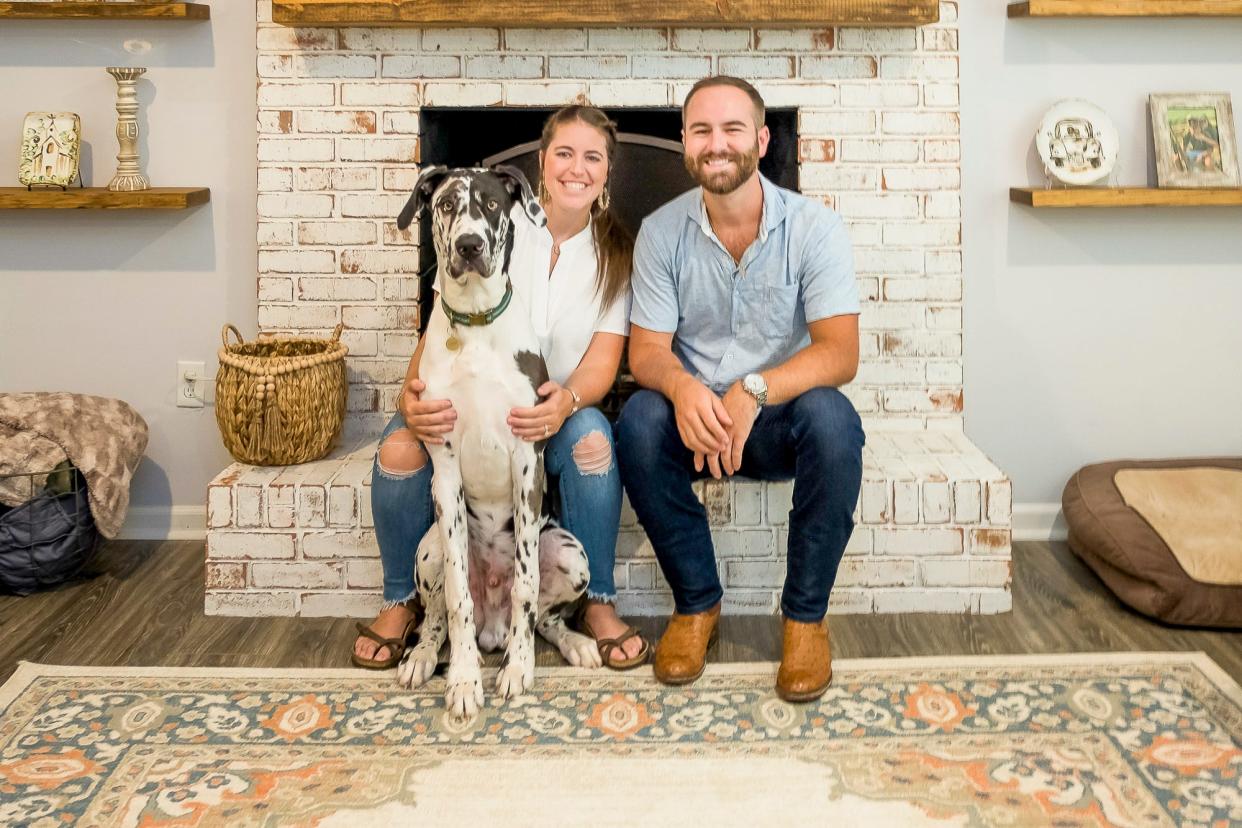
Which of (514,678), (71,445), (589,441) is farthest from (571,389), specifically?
(71,445)

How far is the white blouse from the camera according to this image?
2.46 m

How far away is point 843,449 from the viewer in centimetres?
223

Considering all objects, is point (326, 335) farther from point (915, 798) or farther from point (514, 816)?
point (915, 798)

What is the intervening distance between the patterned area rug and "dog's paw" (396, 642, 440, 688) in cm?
3

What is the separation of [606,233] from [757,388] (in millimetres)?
499

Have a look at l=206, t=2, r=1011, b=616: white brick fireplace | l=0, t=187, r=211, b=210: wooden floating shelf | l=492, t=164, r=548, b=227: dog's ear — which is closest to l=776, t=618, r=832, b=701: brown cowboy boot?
l=206, t=2, r=1011, b=616: white brick fireplace

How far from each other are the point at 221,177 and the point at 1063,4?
2.09 metres

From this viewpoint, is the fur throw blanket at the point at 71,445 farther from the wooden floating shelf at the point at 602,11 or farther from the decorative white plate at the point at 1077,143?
the decorative white plate at the point at 1077,143

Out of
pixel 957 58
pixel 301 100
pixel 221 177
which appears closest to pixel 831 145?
pixel 957 58

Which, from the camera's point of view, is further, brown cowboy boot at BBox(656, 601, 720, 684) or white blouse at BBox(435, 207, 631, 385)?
white blouse at BBox(435, 207, 631, 385)

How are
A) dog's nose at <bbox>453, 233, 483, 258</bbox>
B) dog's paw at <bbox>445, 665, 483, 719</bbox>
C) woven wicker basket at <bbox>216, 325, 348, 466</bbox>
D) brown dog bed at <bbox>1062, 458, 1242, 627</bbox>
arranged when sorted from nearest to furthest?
dog's nose at <bbox>453, 233, 483, 258</bbox> < dog's paw at <bbox>445, 665, 483, 719</bbox> < brown dog bed at <bbox>1062, 458, 1242, 627</bbox> < woven wicker basket at <bbox>216, 325, 348, 466</bbox>

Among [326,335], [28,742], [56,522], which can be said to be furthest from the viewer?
[326,335]

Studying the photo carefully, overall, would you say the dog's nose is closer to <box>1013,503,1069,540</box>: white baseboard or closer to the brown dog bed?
the brown dog bed

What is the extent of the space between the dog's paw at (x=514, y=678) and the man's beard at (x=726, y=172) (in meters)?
0.96
